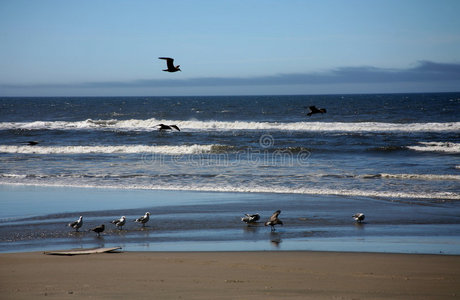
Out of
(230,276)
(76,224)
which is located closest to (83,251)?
(76,224)

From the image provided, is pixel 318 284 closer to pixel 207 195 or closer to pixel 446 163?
pixel 207 195

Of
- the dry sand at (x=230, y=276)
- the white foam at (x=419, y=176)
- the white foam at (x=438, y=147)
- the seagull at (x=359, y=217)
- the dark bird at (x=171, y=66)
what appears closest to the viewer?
the dry sand at (x=230, y=276)

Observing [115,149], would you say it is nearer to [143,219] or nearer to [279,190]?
[279,190]

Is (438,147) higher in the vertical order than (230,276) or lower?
lower

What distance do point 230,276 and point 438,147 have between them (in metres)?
21.5

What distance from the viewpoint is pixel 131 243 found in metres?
9.02

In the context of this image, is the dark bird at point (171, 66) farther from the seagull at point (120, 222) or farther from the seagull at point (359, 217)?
the seagull at point (359, 217)

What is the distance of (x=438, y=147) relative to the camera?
1008 inches

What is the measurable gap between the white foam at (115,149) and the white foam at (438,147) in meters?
10.3

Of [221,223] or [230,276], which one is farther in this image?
[221,223]

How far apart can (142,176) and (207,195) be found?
14.0 feet

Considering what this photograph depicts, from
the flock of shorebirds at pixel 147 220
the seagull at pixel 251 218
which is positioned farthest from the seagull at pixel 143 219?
the seagull at pixel 251 218

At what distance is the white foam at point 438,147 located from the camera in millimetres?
24688

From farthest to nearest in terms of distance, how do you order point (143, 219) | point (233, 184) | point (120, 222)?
1. point (233, 184)
2. point (143, 219)
3. point (120, 222)
